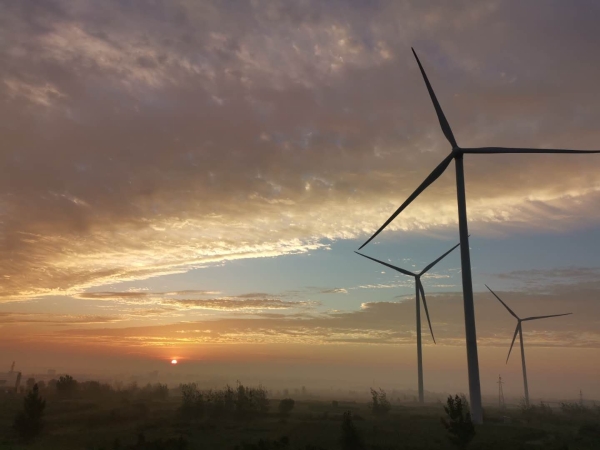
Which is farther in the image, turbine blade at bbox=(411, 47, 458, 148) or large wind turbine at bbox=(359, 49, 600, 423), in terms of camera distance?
turbine blade at bbox=(411, 47, 458, 148)

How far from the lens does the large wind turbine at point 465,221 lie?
48.5 m

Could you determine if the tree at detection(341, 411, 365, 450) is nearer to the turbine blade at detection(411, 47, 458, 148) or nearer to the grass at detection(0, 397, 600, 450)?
the grass at detection(0, 397, 600, 450)

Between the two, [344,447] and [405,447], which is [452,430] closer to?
[405,447]

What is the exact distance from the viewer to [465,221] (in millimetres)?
52750

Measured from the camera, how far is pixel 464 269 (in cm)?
5153

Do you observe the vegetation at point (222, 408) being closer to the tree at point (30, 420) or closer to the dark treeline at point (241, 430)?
the dark treeline at point (241, 430)

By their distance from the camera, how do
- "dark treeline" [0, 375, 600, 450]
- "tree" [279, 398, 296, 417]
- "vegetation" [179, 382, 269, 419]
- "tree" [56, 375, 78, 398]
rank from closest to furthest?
"dark treeline" [0, 375, 600, 450] → "vegetation" [179, 382, 269, 419] → "tree" [279, 398, 296, 417] → "tree" [56, 375, 78, 398]

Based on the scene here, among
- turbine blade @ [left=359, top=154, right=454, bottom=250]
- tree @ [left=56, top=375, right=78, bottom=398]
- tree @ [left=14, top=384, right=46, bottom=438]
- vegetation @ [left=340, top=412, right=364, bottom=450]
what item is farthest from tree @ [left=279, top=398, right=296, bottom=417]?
tree @ [left=56, top=375, right=78, bottom=398]

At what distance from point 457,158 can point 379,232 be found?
47.3 ft

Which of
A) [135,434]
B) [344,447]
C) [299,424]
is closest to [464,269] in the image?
[344,447]

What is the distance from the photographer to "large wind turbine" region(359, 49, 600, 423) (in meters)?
48.5

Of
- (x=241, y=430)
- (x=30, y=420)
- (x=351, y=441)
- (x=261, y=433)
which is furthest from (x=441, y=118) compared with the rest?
(x=30, y=420)

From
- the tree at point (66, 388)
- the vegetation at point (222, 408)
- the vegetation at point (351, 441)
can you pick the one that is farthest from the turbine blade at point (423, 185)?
the tree at point (66, 388)

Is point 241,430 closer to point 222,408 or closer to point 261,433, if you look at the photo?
point 261,433
